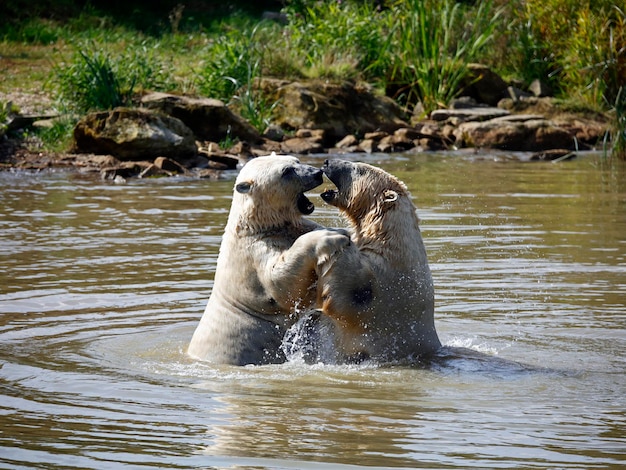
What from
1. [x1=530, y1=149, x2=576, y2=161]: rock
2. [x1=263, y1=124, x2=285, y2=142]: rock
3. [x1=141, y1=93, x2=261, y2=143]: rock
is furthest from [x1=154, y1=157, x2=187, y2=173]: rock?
[x1=530, y1=149, x2=576, y2=161]: rock

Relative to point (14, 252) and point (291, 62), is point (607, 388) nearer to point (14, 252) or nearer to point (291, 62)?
point (14, 252)

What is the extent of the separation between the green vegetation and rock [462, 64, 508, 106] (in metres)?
0.22

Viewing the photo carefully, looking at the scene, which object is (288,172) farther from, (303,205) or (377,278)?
Answer: (377,278)

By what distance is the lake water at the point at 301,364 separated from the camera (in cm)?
477

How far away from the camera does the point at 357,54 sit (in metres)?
23.2

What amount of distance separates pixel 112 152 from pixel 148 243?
258 inches

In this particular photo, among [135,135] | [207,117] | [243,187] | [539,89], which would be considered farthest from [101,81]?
[243,187]

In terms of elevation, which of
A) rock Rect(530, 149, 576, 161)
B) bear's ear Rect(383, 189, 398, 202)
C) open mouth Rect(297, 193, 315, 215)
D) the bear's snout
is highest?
the bear's snout

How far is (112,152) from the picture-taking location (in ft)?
55.3

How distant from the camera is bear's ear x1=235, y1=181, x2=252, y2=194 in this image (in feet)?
21.3

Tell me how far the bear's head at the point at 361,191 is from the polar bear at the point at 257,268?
0.12 meters

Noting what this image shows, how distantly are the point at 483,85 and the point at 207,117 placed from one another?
6.87 m

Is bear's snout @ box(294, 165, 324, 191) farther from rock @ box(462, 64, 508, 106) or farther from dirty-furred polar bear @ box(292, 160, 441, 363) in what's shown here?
rock @ box(462, 64, 508, 106)

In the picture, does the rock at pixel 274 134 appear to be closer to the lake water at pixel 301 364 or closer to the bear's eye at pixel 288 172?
the lake water at pixel 301 364
